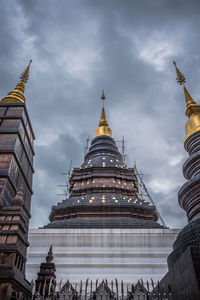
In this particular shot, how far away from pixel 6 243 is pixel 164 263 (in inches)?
624

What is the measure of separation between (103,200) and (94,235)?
649cm

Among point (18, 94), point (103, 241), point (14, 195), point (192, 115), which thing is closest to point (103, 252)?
point (103, 241)

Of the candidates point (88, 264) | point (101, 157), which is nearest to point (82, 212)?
point (88, 264)

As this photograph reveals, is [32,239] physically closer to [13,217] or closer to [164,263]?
[164,263]

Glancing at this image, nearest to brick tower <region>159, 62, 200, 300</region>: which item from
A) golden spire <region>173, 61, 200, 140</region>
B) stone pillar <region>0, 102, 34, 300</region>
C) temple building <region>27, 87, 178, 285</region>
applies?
golden spire <region>173, 61, 200, 140</region>

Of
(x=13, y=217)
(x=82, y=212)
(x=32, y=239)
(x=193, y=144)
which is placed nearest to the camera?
(x=13, y=217)

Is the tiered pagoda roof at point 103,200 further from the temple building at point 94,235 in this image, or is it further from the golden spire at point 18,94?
the golden spire at point 18,94

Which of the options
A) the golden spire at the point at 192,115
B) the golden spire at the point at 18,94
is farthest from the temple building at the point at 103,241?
the golden spire at the point at 18,94

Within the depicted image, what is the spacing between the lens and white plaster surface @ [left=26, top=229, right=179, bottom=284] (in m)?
20.8

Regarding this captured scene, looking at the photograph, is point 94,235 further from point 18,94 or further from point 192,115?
point 18,94

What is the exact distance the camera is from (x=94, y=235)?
2334 centimetres

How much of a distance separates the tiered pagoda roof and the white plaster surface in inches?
78.6

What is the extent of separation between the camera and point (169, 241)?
2311cm

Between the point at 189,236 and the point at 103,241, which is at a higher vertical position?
the point at 103,241
